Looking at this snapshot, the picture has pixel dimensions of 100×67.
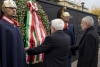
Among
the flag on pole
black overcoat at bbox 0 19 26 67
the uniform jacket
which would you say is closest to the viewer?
black overcoat at bbox 0 19 26 67

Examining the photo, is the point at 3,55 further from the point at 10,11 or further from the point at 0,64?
the point at 10,11

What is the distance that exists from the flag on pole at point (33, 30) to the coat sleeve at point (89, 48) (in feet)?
3.09

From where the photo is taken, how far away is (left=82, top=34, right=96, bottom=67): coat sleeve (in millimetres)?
4477

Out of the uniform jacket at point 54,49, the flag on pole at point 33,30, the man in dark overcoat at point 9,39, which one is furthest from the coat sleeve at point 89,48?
the man in dark overcoat at point 9,39

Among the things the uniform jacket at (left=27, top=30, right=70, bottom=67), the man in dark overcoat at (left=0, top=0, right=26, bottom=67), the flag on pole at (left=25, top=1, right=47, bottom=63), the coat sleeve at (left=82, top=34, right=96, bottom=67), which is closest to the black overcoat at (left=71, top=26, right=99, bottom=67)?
the coat sleeve at (left=82, top=34, right=96, bottom=67)

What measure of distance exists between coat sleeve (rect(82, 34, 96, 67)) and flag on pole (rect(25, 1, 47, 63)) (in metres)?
0.94

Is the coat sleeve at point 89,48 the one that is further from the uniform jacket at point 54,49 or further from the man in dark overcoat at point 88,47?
the uniform jacket at point 54,49

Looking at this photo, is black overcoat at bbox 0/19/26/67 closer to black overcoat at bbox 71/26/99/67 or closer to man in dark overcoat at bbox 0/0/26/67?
man in dark overcoat at bbox 0/0/26/67

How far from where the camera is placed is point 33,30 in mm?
4504

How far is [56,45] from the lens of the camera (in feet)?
12.4

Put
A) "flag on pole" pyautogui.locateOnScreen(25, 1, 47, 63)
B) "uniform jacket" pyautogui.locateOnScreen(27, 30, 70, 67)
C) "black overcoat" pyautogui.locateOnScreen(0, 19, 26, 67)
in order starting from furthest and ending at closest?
"flag on pole" pyautogui.locateOnScreen(25, 1, 47, 63), "uniform jacket" pyautogui.locateOnScreen(27, 30, 70, 67), "black overcoat" pyautogui.locateOnScreen(0, 19, 26, 67)

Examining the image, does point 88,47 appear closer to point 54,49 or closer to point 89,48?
point 89,48

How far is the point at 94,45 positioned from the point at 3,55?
6.52 feet

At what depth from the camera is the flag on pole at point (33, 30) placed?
4402 mm
